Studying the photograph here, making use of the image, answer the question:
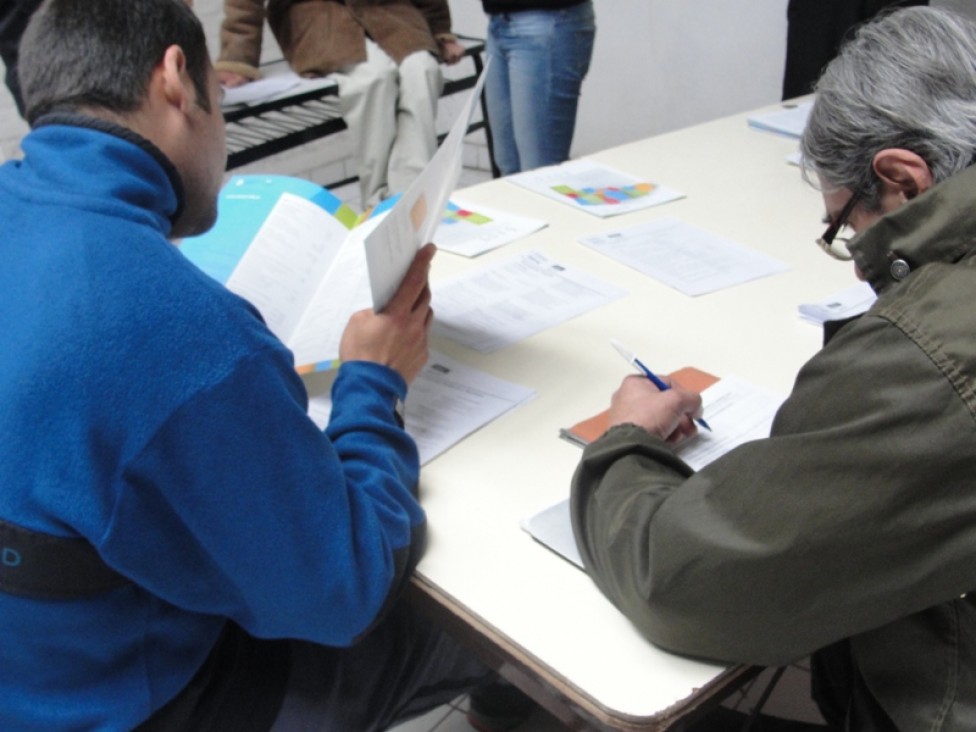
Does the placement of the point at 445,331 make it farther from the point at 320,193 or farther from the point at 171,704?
the point at 171,704

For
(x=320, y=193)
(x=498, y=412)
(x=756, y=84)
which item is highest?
(x=320, y=193)

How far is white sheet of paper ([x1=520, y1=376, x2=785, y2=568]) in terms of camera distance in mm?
819

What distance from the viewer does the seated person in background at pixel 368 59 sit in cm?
279

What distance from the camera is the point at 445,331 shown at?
121 cm

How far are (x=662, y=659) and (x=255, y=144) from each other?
2.33 metres

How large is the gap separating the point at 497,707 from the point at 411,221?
865 millimetres

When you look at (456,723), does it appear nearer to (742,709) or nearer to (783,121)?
(742,709)

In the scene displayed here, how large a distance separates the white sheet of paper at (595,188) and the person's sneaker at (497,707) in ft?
2.62

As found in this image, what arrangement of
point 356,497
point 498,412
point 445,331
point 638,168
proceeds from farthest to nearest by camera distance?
point 638,168 < point 445,331 < point 498,412 < point 356,497

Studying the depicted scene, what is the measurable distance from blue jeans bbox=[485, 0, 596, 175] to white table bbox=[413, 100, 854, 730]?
25.9 inches

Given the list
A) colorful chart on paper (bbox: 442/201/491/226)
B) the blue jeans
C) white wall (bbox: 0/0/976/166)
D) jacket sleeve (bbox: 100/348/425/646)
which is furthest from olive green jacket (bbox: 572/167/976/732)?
white wall (bbox: 0/0/976/166)

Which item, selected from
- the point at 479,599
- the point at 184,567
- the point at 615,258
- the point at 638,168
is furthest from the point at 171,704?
the point at 638,168

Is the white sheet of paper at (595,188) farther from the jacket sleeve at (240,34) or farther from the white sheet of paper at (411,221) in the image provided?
the jacket sleeve at (240,34)

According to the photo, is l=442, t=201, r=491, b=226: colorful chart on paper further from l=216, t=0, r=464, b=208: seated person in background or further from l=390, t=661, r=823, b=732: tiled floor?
l=216, t=0, r=464, b=208: seated person in background
